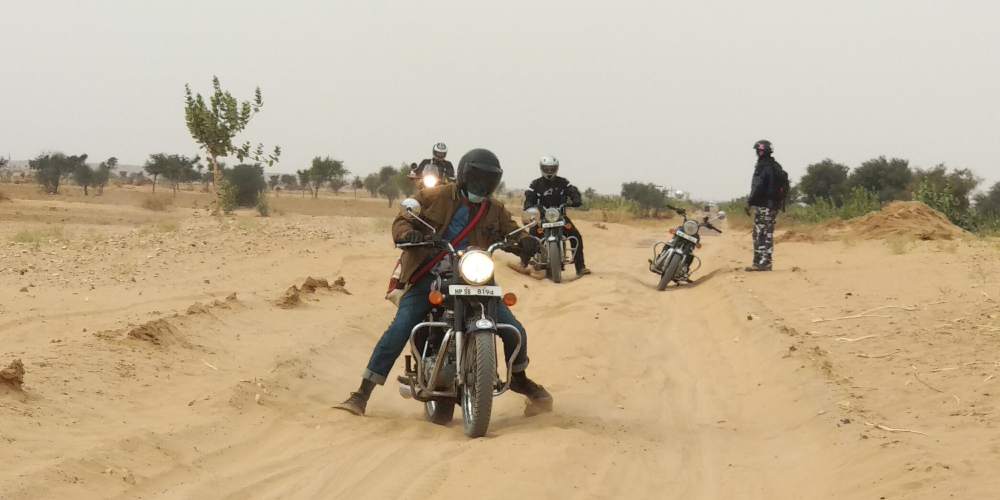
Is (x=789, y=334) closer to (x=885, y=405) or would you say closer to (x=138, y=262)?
(x=885, y=405)

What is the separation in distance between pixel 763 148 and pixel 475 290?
1160cm

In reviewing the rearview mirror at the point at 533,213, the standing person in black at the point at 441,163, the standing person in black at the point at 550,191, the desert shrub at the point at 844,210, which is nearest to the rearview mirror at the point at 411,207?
the rearview mirror at the point at 533,213

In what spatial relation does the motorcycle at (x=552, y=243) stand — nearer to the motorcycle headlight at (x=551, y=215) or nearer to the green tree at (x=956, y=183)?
the motorcycle headlight at (x=551, y=215)

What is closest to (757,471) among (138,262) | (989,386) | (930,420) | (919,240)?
(930,420)

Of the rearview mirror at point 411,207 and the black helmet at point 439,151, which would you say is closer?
the rearview mirror at point 411,207

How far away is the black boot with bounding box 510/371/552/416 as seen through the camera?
7.39 m

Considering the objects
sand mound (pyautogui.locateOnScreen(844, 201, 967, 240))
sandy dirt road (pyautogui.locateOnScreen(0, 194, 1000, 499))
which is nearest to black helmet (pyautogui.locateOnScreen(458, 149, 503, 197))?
sandy dirt road (pyautogui.locateOnScreen(0, 194, 1000, 499))

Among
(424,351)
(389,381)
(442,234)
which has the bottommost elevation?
(389,381)

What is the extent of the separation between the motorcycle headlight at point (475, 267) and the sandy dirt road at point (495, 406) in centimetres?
100

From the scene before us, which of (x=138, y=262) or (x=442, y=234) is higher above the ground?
(x=442, y=234)

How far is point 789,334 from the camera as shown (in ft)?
33.4

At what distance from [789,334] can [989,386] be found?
317 cm

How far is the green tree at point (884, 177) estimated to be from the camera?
154ft

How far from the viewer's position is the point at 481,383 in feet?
21.0
